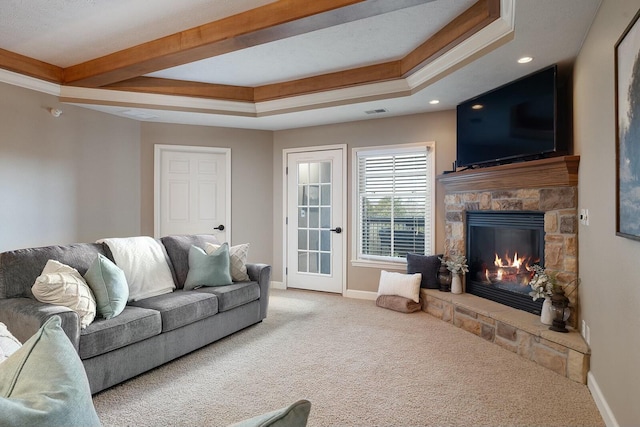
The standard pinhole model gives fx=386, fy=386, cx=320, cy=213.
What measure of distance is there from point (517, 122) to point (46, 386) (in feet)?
11.9

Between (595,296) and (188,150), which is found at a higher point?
(188,150)

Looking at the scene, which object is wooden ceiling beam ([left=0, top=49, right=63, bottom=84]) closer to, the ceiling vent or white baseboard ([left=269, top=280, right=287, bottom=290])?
the ceiling vent

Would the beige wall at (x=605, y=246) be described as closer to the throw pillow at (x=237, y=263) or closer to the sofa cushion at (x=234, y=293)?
the sofa cushion at (x=234, y=293)

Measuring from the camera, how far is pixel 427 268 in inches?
172

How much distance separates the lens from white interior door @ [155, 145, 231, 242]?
5.20m

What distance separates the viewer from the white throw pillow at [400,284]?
4.32 meters

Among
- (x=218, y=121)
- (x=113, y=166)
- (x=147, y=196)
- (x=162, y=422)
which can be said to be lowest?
(x=162, y=422)

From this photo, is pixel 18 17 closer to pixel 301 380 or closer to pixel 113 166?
pixel 113 166

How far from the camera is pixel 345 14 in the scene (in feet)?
8.25

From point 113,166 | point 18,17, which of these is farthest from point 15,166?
point 18,17

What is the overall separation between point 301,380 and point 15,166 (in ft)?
11.1

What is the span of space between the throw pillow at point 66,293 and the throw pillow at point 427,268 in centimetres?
320

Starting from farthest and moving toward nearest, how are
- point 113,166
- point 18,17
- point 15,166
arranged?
point 113,166 → point 15,166 → point 18,17

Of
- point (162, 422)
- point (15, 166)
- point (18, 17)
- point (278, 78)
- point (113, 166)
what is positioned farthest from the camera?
point (113, 166)
